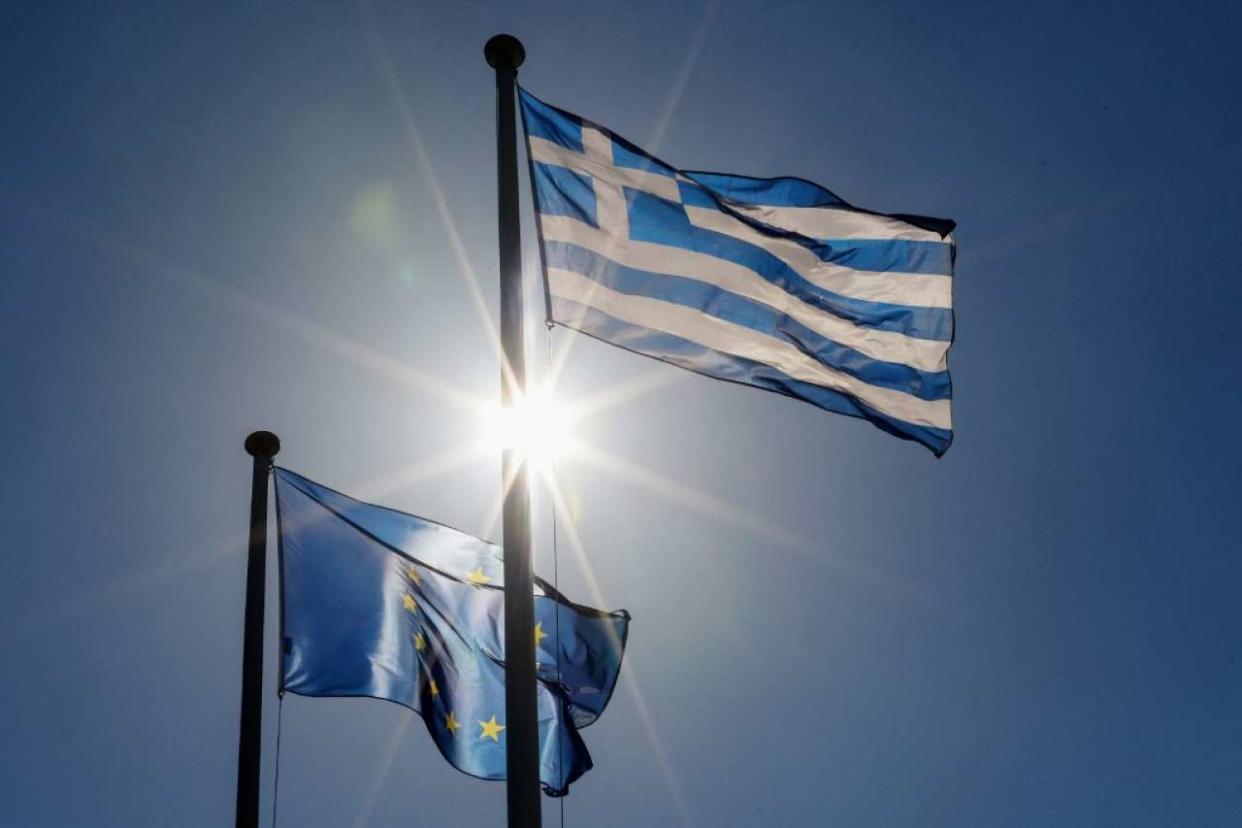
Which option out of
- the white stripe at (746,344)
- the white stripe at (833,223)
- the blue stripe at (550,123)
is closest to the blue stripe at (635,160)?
the blue stripe at (550,123)

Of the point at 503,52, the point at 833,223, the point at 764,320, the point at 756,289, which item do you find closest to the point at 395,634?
the point at 764,320

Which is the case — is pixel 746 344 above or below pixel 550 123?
below

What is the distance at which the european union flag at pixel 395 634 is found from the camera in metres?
9.14

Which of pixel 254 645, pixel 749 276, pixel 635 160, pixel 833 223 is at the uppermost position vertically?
pixel 635 160

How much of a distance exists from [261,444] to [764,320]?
4146 millimetres

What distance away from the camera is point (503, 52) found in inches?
283

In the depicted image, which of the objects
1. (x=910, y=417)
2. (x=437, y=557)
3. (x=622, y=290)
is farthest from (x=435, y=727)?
(x=910, y=417)

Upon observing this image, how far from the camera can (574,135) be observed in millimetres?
8469

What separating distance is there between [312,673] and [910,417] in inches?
207

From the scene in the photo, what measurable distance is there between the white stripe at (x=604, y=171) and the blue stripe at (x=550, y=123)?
5cm

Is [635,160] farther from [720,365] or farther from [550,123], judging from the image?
[720,365]

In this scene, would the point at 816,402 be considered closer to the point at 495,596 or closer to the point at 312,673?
the point at 495,596

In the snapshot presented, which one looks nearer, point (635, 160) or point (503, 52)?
point (503, 52)

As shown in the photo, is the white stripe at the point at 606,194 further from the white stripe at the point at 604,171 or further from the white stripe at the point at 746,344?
the white stripe at the point at 746,344
